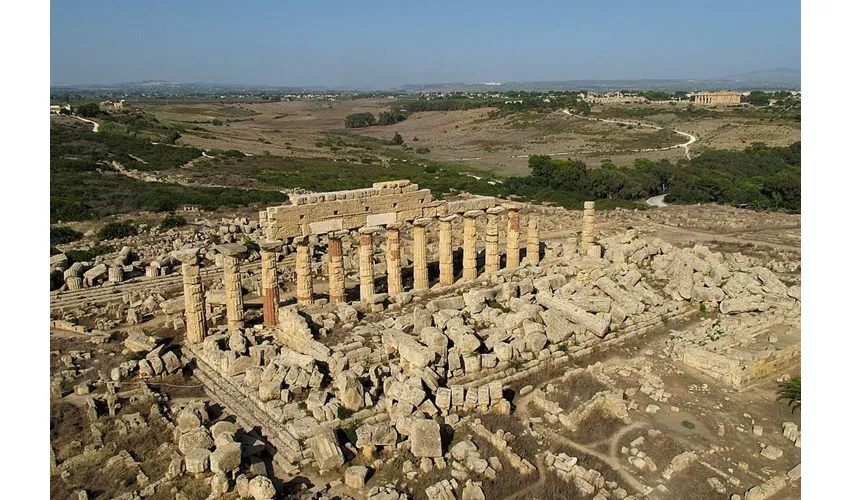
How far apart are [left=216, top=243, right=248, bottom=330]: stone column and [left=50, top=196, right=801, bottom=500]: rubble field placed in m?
0.13

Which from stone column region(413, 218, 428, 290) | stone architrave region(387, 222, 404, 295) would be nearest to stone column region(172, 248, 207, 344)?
stone architrave region(387, 222, 404, 295)

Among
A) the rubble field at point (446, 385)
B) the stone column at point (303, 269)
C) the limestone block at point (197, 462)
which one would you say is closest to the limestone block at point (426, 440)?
the rubble field at point (446, 385)

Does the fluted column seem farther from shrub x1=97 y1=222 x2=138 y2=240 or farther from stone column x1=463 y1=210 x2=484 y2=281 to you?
shrub x1=97 y1=222 x2=138 y2=240

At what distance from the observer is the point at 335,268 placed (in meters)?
21.7

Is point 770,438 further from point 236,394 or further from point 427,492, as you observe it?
point 236,394

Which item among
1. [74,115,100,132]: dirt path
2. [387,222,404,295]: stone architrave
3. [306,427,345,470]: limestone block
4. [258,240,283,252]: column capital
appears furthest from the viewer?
[74,115,100,132]: dirt path

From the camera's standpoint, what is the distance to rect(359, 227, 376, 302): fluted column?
21688 mm

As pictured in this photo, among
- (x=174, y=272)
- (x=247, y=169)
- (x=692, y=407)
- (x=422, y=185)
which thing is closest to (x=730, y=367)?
(x=692, y=407)

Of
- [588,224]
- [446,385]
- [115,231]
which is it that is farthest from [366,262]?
[115,231]

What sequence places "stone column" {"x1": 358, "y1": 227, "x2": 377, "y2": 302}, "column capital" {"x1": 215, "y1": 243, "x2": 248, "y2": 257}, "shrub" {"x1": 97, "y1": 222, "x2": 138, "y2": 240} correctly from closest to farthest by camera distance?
"column capital" {"x1": 215, "y1": 243, "x2": 248, "y2": 257} < "stone column" {"x1": 358, "y1": 227, "x2": 377, "y2": 302} < "shrub" {"x1": 97, "y1": 222, "x2": 138, "y2": 240}

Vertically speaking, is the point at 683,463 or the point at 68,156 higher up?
the point at 68,156

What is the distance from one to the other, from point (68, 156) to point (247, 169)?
16626 millimetres

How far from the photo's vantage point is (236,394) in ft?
54.0

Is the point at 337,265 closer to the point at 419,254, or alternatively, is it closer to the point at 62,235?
the point at 419,254
